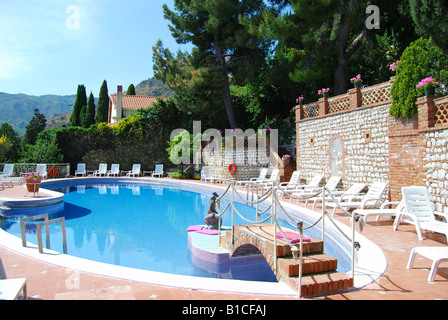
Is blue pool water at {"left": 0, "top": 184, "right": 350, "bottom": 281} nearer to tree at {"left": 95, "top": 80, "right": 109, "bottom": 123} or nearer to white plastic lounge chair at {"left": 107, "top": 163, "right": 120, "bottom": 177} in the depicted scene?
white plastic lounge chair at {"left": 107, "top": 163, "right": 120, "bottom": 177}

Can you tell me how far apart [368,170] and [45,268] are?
9.15 meters

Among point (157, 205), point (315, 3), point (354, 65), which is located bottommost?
point (157, 205)

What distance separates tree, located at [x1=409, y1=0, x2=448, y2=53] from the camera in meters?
7.17

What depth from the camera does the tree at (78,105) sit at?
1473 inches

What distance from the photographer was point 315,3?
12.7 m

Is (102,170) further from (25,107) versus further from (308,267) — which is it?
(25,107)

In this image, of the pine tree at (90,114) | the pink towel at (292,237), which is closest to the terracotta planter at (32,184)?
the pink towel at (292,237)

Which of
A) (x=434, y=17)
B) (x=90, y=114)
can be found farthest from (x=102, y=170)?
(x=434, y=17)

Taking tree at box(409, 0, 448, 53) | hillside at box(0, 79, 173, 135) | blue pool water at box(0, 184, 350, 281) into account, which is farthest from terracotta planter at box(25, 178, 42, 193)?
hillside at box(0, 79, 173, 135)

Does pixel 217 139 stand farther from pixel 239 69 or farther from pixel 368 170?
pixel 368 170

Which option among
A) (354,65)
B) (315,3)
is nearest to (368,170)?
(315,3)

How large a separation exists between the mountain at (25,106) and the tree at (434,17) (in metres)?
141

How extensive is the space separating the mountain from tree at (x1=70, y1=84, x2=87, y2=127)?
4022 inches

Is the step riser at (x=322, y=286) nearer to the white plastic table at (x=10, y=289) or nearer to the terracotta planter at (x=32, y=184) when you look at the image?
the white plastic table at (x=10, y=289)
